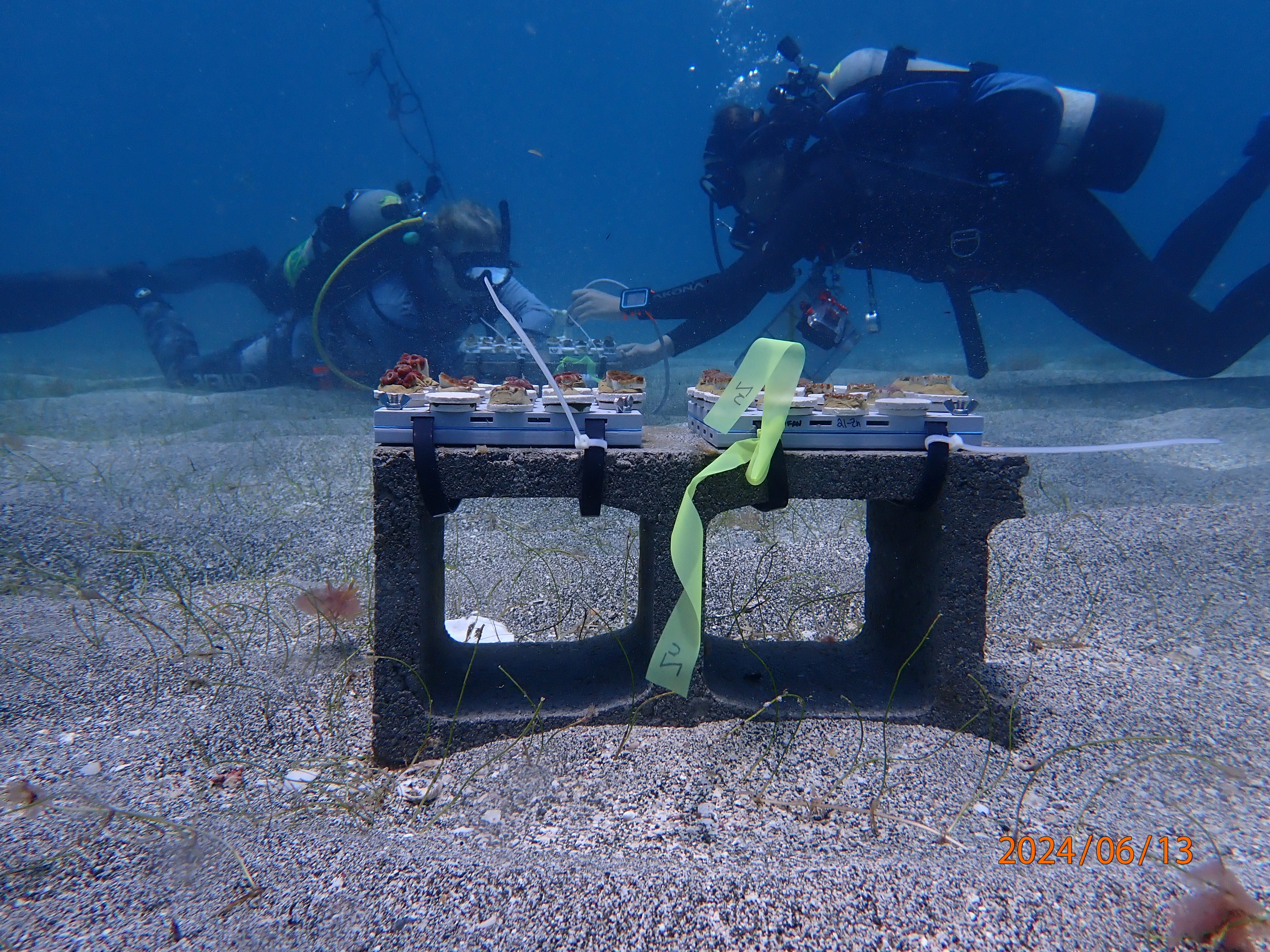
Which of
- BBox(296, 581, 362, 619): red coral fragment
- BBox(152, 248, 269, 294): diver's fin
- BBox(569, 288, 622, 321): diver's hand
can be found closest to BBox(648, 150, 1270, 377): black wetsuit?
BBox(569, 288, 622, 321): diver's hand

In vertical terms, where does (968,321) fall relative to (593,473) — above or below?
above

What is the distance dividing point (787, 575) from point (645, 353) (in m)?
4.77

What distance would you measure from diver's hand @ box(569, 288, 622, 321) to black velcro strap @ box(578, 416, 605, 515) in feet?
16.8

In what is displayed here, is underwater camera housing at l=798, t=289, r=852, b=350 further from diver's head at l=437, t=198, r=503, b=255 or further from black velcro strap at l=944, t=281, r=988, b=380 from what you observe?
diver's head at l=437, t=198, r=503, b=255

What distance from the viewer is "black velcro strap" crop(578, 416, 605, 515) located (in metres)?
1.58

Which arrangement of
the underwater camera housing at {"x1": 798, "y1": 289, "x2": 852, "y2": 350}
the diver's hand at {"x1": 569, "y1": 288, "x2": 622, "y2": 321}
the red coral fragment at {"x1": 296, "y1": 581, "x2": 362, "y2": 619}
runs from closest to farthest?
1. the red coral fragment at {"x1": 296, "y1": 581, "x2": 362, "y2": 619}
2. the diver's hand at {"x1": 569, "y1": 288, "x2": 622, "y2": 321}
3. the underwater camera housing at {"x1": 798, "y1": 289, "x2": 852, "y2": 350}

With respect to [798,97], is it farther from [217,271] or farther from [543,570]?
[217,271]

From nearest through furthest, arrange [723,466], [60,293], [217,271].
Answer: [723,466] < [60,293] < [217,271]

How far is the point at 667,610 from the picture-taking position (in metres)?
1.74

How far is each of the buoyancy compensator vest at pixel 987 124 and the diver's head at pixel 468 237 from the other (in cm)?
444

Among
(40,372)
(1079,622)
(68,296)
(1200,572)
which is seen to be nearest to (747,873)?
(1079,622)

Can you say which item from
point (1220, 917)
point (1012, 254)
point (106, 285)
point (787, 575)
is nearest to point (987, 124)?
point (1012, 254)
